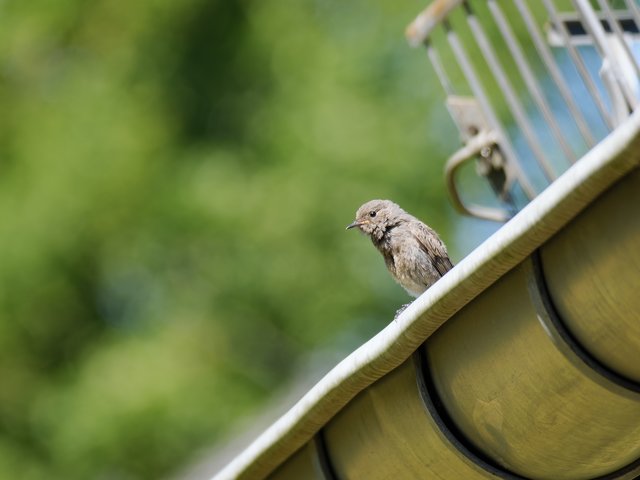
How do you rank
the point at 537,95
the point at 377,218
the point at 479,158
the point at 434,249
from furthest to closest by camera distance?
the point at 377,218
the point at 434,249
the point at 479,158
the point at 537,95

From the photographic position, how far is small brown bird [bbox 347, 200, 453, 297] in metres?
6.81

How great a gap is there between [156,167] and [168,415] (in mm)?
2443

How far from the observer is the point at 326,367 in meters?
11.6

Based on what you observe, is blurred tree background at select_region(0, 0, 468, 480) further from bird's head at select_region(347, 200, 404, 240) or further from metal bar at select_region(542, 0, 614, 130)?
→ metal bar at select_region(542, 0, 614, 130)

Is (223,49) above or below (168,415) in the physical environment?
above

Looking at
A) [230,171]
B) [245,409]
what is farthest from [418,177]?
[245,409]

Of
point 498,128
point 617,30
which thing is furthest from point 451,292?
point 498,128

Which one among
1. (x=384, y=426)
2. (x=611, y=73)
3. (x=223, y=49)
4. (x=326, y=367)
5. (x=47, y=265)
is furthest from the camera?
(x=223, y=49)

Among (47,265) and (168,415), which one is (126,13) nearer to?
(47,265)

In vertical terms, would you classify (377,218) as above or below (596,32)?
below

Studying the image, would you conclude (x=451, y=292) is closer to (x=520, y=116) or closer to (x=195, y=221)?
(x=520, y=116)

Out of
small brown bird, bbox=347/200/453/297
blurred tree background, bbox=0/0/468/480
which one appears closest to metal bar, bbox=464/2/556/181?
small brown bird, bbox=347/200/453/297

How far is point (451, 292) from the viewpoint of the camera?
3.68 m

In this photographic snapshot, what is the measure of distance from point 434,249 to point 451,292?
3.20 meters
